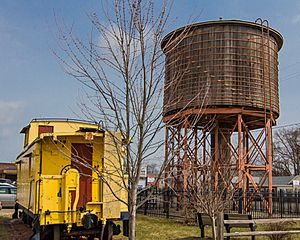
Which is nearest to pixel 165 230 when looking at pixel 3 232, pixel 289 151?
pixel 3 232

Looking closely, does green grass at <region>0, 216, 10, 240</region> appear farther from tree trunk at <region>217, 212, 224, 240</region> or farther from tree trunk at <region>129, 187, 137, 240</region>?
tree trunk at <region>129, 187, 137, 240</region>

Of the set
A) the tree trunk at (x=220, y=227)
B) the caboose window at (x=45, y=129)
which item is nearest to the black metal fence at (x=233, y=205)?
the caboose window at (x=45, y=129)

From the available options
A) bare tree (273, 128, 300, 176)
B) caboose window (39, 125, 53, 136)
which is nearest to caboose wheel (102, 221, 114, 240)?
caboose window (39, 125, 53, 136)

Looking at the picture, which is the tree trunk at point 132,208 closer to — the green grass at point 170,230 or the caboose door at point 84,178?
the caboose door at point 84,178

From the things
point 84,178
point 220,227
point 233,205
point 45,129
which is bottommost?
point 233,205

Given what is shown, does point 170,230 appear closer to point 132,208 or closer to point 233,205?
point 233,205

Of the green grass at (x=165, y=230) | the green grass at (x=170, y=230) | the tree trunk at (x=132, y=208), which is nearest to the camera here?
the tree trunk at (x=132, y=208)

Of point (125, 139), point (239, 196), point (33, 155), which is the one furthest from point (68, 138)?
point (239, 196)

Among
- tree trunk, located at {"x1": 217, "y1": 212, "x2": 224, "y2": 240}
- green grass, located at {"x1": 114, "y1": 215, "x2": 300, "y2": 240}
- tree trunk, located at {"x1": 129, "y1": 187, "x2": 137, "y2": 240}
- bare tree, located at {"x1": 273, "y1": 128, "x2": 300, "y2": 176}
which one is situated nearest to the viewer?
tree trunk, located at {"x1": 129, "y1": 187, "x2": 137, "y2": 240}

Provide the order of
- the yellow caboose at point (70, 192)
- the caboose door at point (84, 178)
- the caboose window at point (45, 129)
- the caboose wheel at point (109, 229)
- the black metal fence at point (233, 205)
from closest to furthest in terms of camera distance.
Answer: the yellow caboose at point (70, 192), the caboose door at point (84, 178), the caboose wheel at point (109, 229), the caboose window at point (45, 129), the black metal fence at point (233, 205)

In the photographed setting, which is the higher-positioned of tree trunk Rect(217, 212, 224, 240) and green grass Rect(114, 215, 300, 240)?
tree trunk Rect(217, 212, 224, 240)

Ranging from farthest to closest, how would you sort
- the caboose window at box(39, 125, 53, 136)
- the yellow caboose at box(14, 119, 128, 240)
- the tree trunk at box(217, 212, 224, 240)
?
the caboose window at box(39, 125, 53, 136)
the yellow caboose at box(14, 119, 128, 240)
the tree trunk at box(217, 212, 224, 240)

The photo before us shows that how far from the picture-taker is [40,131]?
14.7m

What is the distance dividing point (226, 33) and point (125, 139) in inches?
629
